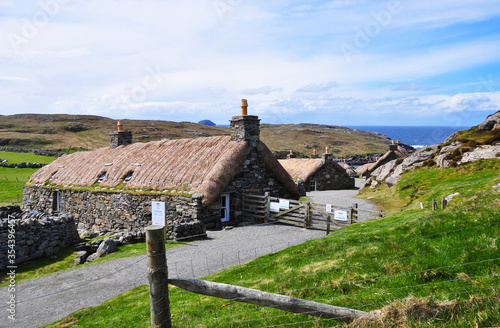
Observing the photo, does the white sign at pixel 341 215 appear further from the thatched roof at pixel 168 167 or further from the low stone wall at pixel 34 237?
the low stone wall at pixel 34 237

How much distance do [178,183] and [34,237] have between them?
7.08 meters

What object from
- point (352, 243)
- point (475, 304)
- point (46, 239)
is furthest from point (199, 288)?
point (46, 239)

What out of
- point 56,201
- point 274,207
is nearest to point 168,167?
point 274,207

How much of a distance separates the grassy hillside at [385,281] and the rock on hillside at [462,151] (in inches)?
463

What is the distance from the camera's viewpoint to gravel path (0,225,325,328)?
9391mm

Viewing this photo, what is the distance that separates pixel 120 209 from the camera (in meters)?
20.4

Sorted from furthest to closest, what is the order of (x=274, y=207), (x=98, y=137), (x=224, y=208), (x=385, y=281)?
1. (x=98, y=137)
2. (x=224, y=208)
3. (x=274, y=207)
4. (x=385, y=281)

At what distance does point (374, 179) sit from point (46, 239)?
2608 cm

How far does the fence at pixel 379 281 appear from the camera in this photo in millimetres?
4574

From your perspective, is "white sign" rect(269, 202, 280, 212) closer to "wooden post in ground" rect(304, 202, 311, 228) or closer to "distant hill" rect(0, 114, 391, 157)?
"wooden post in ground" rect(304, 202, 311, 228)

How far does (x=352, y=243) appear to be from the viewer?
932cm

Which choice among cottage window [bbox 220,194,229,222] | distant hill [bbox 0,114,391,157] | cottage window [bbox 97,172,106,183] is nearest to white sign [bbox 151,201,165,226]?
cottage window [bbox 220,194,229,222]

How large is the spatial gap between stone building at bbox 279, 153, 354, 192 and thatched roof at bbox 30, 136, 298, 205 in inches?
611

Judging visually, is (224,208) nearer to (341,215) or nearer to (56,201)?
(341,215)
